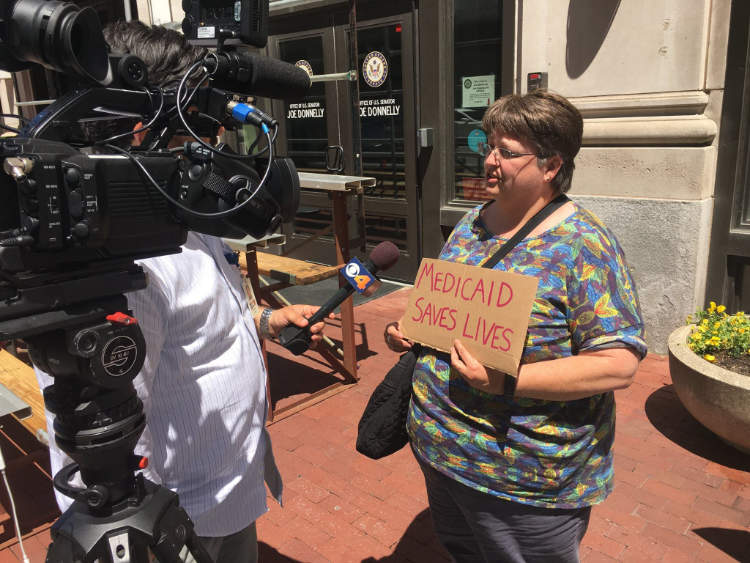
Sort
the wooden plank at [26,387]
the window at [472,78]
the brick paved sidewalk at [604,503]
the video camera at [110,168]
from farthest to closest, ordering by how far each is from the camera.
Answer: the window at [472,78] → the wooden plank at [26,387] → the brick paved sidewalk at [604,503] → the video camera at [110,168]

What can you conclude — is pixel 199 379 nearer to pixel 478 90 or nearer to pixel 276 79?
pixel 276 79

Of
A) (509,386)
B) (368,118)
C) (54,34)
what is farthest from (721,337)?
(368,118)

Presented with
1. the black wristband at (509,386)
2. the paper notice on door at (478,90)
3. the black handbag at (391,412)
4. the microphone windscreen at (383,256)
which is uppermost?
the paper notice on door at (478,90)

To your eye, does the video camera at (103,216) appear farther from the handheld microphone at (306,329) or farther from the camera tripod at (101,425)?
the handheld microphone at (306,329)

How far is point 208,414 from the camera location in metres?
1.60

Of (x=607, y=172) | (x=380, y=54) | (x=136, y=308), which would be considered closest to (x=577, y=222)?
(x=136, y=308)

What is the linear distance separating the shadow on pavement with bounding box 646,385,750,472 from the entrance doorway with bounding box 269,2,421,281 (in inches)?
123

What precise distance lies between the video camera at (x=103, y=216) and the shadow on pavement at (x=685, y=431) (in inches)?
127

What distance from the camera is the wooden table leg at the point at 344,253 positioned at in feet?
13.8

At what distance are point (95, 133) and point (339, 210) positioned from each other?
10.2ft

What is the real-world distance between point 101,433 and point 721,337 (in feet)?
11.5

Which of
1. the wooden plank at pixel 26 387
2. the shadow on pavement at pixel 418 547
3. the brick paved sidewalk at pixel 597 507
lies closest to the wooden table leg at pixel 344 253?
the brick paved sidewalk at pixel 597 507

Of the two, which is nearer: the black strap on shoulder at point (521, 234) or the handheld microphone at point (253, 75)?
the handheld microphone at point (253, 75)

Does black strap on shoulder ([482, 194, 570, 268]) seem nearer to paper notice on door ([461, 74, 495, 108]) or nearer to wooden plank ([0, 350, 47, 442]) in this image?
wooden plank ([0, 350, 47, 442])
